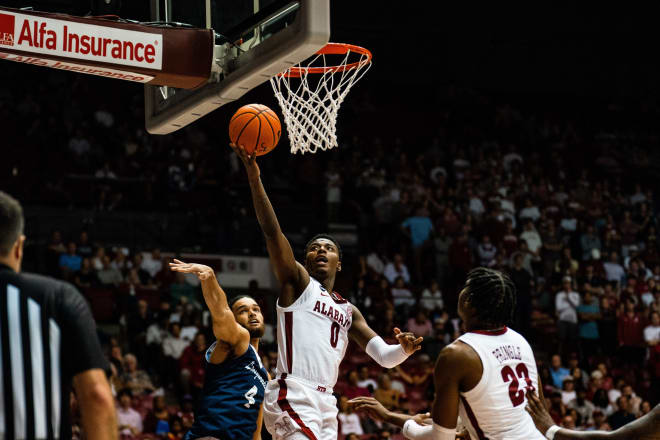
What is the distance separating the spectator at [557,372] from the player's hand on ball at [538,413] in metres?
10.4

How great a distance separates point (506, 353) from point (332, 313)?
1644mm

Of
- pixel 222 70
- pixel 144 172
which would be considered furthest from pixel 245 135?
pixel 144 172

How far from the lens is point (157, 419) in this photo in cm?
1122

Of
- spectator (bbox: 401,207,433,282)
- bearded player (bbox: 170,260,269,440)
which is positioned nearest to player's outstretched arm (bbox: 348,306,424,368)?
bearded player (bbox: 170,260,269,440)

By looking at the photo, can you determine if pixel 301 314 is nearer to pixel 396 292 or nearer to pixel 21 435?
pixel 21 435

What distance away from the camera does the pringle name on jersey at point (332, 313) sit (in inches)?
227

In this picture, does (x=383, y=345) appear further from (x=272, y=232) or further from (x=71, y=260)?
(x=71, y=260)

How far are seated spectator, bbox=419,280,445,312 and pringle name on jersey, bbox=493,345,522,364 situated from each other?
11.1 meters

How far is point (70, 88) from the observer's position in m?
18.6

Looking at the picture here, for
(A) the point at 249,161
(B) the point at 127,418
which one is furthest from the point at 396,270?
(A) the point at 249,161

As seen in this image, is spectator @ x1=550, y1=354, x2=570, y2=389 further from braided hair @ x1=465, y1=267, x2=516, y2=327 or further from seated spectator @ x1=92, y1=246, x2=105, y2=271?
braided hair @ x1=465, y1=267, x2=516, y2=327

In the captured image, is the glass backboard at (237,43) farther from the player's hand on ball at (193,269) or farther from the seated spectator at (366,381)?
the seated spectator at (366,381)

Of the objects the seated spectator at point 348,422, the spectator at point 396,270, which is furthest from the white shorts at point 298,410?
the spectator at point 396,270

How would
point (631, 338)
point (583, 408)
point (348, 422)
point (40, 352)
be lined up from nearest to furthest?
point (40, 352) < point (348, 422) < point (583, 408) < point (631, 338)
